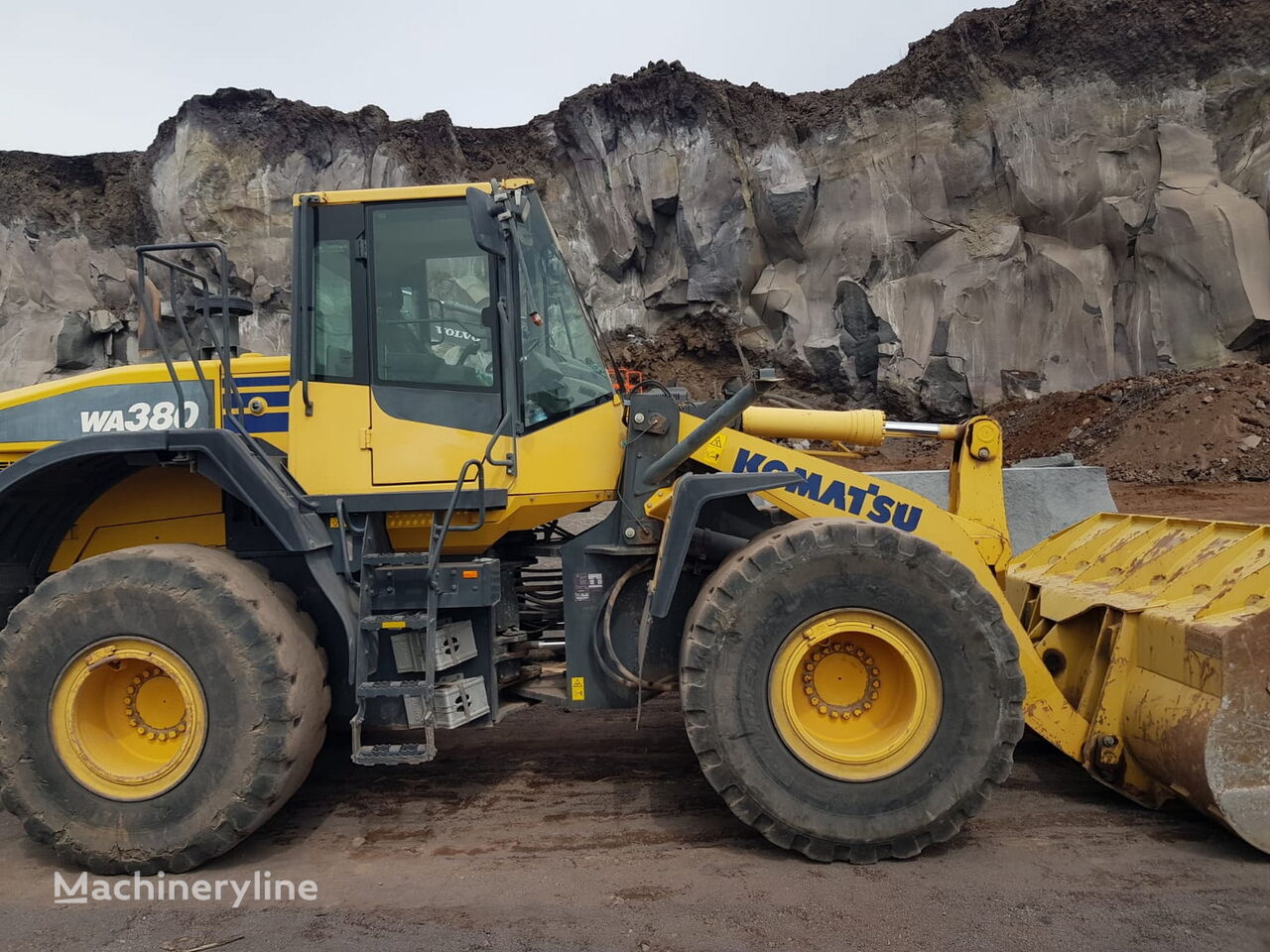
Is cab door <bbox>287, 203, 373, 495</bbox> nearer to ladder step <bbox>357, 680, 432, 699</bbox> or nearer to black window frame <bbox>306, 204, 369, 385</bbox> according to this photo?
black window frame <bbox>306, 204, 369, 385</bbox>

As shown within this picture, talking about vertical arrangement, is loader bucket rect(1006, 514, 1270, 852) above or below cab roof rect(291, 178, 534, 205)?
below

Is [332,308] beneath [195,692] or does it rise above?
above

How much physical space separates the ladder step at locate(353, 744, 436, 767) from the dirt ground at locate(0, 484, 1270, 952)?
0.43 metres

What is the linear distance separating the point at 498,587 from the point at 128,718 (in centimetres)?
165

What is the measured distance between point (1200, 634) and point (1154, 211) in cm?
1835

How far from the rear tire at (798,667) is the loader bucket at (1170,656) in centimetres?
57

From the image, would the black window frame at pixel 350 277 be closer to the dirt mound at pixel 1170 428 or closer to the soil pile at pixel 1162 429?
the soil pile at pixel 1162 429

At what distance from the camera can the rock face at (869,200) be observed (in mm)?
18266

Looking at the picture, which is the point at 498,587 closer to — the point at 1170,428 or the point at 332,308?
the point at 332,308

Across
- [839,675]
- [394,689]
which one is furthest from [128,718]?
[839,675]

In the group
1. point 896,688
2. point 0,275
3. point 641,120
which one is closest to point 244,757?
point 896,688

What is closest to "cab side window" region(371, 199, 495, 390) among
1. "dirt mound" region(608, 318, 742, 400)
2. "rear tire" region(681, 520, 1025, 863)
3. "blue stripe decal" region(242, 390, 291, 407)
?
"blue stripe decal" region(242, 390, 291, 407)

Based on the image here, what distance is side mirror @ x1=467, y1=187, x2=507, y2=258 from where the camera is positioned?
362cm

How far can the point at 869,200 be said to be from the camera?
69.4 ft
